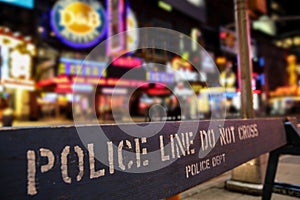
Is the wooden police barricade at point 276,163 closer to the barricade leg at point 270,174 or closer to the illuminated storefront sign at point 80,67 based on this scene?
the barricade leg at point 270,174

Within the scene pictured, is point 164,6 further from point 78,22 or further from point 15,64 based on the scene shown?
point 15,64

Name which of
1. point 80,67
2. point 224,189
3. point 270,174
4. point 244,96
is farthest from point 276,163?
point 80,67

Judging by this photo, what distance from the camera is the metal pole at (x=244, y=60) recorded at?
5.28 metres

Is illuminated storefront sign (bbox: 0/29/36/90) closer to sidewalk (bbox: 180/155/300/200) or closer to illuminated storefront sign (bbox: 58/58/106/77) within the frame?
illuminated storefront sign (bbox: 58/58/106/77)

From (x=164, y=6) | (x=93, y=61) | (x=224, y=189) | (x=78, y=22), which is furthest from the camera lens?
(x=164, y=6)

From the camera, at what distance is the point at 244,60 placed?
5395 mm

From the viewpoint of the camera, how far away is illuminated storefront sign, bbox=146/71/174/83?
22984mm

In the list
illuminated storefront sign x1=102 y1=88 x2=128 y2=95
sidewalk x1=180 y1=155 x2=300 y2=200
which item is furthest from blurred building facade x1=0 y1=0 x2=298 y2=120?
sidewalk x1=180 y1=155 x2=300 y2=200

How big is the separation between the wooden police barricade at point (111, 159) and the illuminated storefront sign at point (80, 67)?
1768 cm

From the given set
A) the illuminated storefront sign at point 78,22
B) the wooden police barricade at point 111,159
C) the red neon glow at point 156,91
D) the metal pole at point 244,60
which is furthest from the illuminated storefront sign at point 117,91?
the wooden police barricade at point 111,159

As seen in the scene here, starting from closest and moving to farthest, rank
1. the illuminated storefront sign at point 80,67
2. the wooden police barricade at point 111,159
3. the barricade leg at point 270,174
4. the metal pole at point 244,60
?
the wooden police barricade at point 111,159 → the barricade leg at point 270,174 → the metal pole at point 244,60 → the illuminated storefront sign at point 80,67

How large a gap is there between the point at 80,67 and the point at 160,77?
7230 mm

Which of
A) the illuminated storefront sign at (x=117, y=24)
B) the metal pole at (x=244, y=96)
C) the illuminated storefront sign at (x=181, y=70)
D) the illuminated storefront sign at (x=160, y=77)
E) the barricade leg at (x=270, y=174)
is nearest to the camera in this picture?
the barricade leg at (x=270, y=174)

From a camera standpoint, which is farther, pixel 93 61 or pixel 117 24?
pixel 93 61
